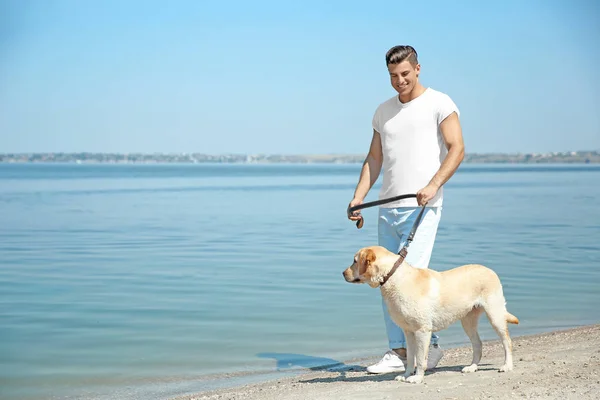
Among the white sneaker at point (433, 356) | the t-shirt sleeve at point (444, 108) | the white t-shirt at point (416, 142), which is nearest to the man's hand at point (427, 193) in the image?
the white t-shirt at point (416, 142)

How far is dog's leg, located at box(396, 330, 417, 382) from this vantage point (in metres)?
5.91

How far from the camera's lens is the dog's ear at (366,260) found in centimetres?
562

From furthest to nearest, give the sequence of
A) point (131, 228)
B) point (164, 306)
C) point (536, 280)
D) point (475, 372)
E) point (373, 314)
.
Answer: point (131, 228) < point (536, 280) < point (164, 306) < point (373, 314) < point (475, 372)

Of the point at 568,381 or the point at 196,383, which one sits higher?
the point at 568,381

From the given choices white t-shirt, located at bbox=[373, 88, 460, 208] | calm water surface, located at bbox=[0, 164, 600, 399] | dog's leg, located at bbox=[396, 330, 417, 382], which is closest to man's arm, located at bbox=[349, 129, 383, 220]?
white t-shirt, located at bbox=[373, 88, 460, 208]

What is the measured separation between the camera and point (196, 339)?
9109 millimetres

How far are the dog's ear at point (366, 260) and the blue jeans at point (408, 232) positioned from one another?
48 centimetres

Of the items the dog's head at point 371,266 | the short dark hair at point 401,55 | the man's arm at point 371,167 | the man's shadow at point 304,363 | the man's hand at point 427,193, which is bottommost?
the man's shadow at point 304,363

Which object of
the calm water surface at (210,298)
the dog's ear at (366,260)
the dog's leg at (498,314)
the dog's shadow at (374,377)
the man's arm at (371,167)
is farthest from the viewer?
the calm water surface at (210,298)

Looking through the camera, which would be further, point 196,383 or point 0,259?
point 0,259

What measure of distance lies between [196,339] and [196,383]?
65.8 inches

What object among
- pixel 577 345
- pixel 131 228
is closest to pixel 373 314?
pixel 577 345

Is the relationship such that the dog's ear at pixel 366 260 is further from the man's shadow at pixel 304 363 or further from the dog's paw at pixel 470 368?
the man's shadow at pixel 304 363

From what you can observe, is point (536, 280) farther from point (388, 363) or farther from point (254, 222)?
point (254, 222)
